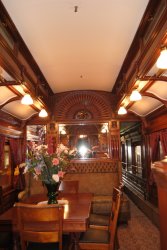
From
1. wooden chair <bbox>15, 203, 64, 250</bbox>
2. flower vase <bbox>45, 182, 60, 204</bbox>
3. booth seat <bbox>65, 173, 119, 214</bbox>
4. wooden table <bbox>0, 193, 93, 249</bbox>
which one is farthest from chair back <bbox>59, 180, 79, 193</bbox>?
wooden chair <bbox>15, 203, 64, 250</bbox>

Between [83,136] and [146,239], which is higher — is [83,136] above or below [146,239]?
above

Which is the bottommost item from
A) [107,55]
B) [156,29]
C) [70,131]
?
[70,131]

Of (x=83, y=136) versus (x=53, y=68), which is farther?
(x=83, y=136)

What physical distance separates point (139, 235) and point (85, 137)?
300 cm

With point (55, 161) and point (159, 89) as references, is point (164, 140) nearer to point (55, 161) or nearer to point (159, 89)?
point (159, 89)

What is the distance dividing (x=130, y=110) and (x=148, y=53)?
9.89 ft

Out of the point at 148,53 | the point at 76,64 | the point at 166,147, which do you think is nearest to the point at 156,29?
the point at 148,53

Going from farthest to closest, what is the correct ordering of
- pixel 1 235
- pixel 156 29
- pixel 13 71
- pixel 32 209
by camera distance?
1. pixel 13 71
2. pixel 1 235
3. pixel 156 29
4. pixel 32 209

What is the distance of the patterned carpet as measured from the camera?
11.0 ft

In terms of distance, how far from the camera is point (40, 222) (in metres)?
1.98

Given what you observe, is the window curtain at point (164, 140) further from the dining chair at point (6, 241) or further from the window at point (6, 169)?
the window at point (6, 169)

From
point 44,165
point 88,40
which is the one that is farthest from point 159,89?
point 44,165

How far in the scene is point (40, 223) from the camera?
198 cm

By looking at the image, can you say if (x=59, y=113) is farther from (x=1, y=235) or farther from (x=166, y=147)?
(x=1, y=235)
